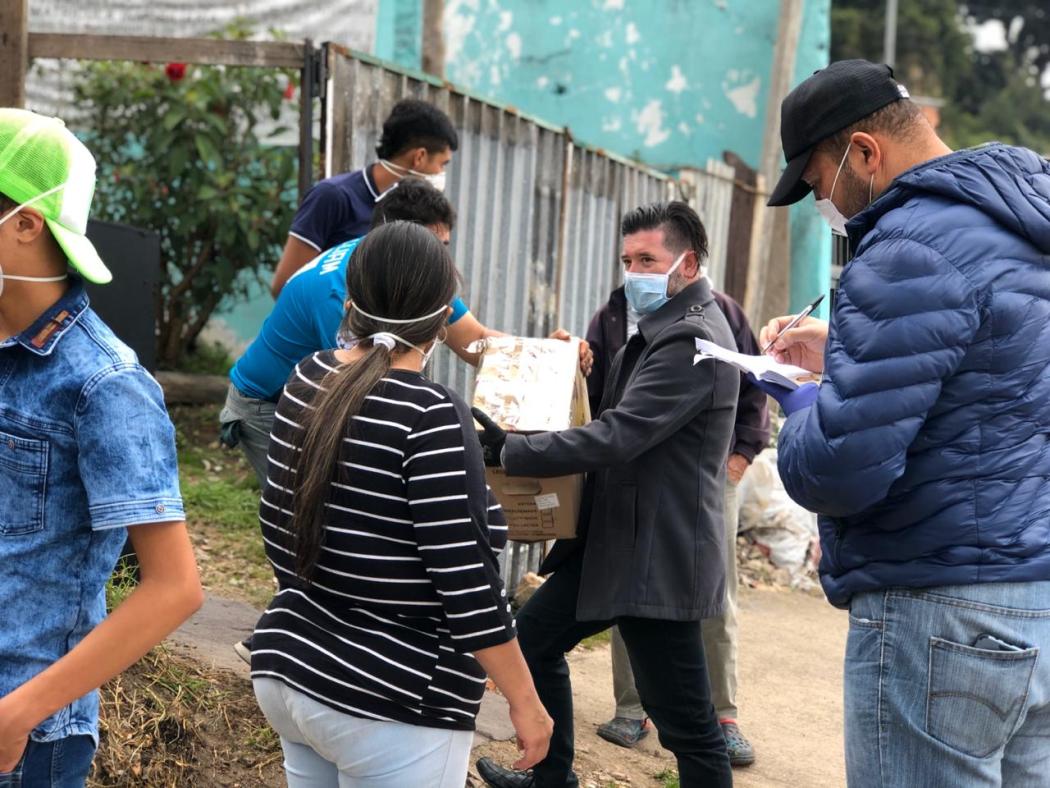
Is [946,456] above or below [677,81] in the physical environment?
below

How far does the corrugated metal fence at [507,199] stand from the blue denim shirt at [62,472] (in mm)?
3314

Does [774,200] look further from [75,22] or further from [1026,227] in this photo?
[75,22]

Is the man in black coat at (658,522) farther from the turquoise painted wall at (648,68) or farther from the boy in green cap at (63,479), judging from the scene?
the turquoise painted wall at (648,68)

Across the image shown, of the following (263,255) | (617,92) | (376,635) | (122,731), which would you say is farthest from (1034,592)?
(617,92)

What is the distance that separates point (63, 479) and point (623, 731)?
133 inches

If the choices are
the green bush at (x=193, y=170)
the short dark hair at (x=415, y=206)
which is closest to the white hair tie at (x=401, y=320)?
the short dark hair at (x=415, y=206)

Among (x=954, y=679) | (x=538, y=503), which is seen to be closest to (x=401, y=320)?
(x=954, y=679)

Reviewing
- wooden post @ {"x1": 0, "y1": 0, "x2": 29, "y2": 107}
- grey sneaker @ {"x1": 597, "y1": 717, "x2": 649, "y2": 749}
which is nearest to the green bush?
wooden post @ {"x1": 0, "y1": 0, "x2": 29, "y2": 107}

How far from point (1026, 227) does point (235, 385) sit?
2786mm

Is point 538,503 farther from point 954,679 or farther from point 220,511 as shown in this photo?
point 220,511

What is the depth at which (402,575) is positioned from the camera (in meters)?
2.35

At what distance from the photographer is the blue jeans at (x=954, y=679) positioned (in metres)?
2.37

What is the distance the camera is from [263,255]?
820cm

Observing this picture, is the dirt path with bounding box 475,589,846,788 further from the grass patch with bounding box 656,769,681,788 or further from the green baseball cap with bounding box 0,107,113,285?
the green baseball cap with bounding box 0,107,113,285
